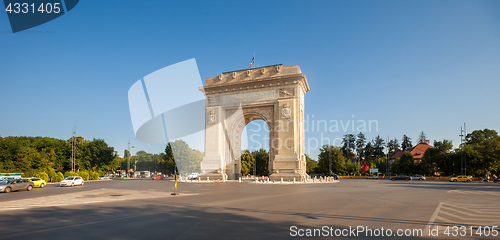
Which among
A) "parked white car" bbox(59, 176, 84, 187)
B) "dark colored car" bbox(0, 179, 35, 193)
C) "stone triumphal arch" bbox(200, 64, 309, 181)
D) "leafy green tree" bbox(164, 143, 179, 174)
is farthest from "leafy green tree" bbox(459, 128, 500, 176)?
"dark colored car" bbox(0, 179, 35, 193)

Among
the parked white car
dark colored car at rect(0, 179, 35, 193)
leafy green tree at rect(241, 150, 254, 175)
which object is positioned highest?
dark colored car at rect(0, 179, 35, 193)

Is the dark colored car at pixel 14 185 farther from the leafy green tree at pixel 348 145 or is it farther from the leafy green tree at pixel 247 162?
the leafy green tree at pixel 348 145

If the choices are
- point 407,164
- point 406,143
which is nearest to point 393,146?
point 406,143

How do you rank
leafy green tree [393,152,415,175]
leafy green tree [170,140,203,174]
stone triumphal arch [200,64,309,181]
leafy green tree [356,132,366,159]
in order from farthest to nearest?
leafy green tree [356,132,366,159] → leafy green tree [170,140,203,174] → leafy green tree [393,152,415,175] → stone triumphal arch [200,64,309,181]

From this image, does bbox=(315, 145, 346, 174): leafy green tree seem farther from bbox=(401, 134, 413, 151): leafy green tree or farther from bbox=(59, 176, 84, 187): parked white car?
bbox=(59, 176, 84, 187): parked white car

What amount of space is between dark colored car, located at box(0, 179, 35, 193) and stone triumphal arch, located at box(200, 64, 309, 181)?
19.6 metres

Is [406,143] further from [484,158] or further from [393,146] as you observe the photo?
[484,158]

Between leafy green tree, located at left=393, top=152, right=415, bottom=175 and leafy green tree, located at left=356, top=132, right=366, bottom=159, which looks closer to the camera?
leafy green tree, located at left=393, top=152, right=415, bottom=175

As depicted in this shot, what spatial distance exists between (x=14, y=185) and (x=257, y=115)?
27.7 metres

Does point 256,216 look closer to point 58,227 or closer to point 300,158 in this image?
point 58,227

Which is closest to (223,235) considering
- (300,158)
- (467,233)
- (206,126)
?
(467,233)

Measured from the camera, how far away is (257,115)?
4138 centimetres

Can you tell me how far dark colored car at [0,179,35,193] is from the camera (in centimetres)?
2216

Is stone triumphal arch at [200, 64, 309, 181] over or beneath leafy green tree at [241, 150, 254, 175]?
over
